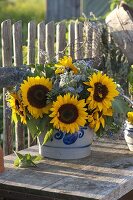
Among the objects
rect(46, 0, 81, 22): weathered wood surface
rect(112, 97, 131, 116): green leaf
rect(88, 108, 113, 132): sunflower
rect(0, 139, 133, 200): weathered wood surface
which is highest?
rect(46, 0, 81, 22): weathered wood surface

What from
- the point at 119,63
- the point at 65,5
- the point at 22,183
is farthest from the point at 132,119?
the point at 65,5

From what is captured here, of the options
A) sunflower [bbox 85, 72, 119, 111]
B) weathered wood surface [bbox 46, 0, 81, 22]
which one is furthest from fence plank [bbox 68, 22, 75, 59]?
weathered wood surface [bbox 46, 0, 81, 22]

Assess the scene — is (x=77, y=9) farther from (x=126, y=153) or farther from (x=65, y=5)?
(x=126, y=153)

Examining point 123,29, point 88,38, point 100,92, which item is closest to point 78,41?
point 88,38

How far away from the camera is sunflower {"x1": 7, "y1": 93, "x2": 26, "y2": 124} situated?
3334mm

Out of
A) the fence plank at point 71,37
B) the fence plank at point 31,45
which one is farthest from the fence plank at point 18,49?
the fence plank at point 71,37

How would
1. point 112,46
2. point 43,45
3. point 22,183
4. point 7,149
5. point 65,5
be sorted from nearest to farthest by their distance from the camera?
point 22,183, point 7,149, point 43,45, point 112,46, point 65,5

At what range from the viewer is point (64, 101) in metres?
3.23

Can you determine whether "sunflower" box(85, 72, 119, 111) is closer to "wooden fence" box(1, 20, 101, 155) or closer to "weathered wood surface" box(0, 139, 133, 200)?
"weathered wood surface" box(0, 139, 133, 200)

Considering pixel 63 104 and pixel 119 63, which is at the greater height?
pixel 119 63

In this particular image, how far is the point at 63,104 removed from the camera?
3229 millimetres

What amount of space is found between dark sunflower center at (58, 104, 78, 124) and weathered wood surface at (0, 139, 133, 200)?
0.78 ft

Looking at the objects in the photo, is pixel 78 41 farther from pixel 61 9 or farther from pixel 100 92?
pixel 61 9

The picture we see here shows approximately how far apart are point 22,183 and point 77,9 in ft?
30.4
